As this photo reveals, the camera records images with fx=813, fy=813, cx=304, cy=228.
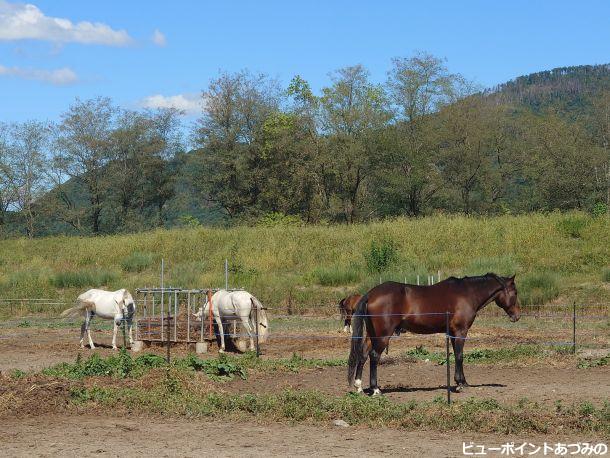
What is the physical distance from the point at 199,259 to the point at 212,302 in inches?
792

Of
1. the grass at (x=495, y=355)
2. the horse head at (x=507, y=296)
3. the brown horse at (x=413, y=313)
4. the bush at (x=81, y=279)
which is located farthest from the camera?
the bush at (x=81, y=279)

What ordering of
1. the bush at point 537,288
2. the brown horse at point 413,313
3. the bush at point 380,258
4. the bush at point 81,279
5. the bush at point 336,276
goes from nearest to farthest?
the brown horse at point 413,313, the bush at point 537,288, the bush at point 336,276, the bush at point 380,258, the bush at point 81,279

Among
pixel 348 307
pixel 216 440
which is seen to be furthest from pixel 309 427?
pixel 348 307

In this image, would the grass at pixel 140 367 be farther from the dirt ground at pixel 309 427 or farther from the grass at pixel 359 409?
the grass at pixel 359 409

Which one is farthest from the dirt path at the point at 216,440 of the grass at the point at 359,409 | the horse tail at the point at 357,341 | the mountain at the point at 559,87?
the mountain at the point at 559,87

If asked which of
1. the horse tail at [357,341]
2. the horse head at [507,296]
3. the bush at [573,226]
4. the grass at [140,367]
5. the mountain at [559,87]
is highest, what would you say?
the mountain at [559,87]

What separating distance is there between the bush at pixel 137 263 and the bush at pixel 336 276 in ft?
32.0

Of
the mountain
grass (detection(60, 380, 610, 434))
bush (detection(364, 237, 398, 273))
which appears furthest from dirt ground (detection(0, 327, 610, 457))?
the mountain

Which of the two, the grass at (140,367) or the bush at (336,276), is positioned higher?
the bush at (336,276)

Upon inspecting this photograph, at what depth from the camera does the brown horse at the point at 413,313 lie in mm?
13648

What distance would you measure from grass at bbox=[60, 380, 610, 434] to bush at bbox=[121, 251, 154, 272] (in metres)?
27.4

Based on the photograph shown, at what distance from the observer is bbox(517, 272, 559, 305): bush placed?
28.9 m

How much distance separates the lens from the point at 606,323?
23.4 meters

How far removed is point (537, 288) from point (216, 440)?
2190 centimetres
